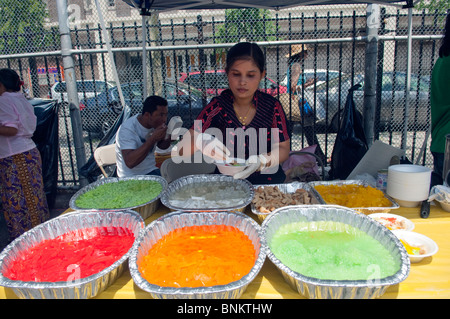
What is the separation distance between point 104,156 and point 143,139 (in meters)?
0.61

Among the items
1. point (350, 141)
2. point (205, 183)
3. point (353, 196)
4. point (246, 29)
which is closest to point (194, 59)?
point (246, 29)

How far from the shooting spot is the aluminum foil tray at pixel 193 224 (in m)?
1.00

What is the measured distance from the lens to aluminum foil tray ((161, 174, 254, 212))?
1.63m

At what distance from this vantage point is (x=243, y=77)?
187cm

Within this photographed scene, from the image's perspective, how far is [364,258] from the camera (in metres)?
1.18

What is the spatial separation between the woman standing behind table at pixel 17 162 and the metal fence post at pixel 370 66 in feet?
11.7

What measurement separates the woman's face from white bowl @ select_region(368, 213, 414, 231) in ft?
3.32

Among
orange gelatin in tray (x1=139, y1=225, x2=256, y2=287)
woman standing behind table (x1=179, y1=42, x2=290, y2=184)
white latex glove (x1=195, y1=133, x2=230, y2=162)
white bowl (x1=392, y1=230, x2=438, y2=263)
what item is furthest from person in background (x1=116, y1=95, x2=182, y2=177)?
white bowl (x1=392, y1=230, x2=438, y2=263)

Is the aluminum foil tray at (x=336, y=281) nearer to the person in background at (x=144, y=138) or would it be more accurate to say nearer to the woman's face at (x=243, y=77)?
the woman's face at (x=243, y=77)

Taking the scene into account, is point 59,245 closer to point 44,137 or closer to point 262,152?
point 262,152

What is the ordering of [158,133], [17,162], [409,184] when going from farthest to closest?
[17,162], [158,133], [409,184]

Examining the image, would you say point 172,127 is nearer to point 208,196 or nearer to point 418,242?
point 208,196

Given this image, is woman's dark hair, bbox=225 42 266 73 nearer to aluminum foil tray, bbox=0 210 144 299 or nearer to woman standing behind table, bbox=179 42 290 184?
woman standing behind table, bbox=179 42 290 184
